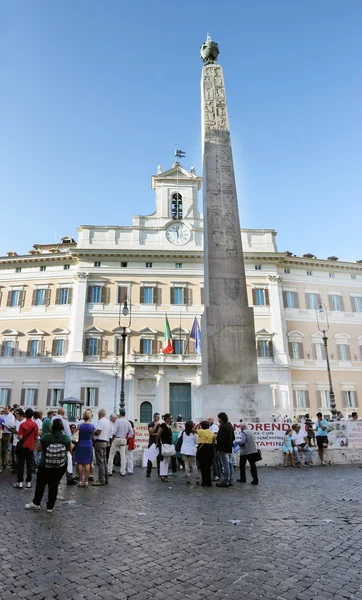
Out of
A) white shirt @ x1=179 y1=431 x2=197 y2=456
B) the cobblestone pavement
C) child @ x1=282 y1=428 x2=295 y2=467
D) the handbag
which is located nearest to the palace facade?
child @ x1=282 y1=428 x2=295 y2=467

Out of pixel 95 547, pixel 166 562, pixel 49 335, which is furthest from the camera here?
pixel 49 335

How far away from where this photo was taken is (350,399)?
28.2 meters

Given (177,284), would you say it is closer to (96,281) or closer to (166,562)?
(96,281)

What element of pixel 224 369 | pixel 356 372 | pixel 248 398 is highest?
pixel 356 372

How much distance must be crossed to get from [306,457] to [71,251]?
23308mm

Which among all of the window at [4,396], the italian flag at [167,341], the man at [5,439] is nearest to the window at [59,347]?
the window at [4,396]

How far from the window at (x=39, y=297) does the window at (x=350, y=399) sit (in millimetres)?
22537

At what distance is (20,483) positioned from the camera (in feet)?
23.4

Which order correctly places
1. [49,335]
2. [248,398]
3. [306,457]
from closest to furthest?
[248,398]
[306,457]
[49,335]

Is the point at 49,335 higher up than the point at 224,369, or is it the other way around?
the point at 49,335

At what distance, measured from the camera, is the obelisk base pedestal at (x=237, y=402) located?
30.8 ft

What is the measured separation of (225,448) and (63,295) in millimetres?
24302

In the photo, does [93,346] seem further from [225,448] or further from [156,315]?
[225,448]

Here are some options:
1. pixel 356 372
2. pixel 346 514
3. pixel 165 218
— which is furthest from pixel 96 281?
pixel 346 514
